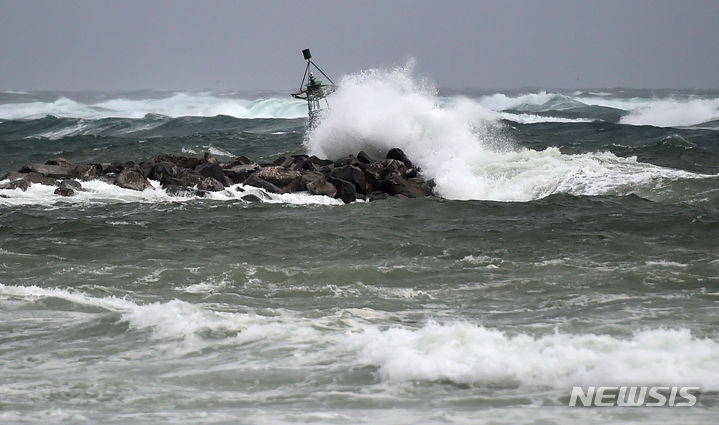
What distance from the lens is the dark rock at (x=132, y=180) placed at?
64.3 ft

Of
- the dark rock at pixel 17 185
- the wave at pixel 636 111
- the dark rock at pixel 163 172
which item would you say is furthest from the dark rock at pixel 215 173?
the wave at pixel 636 111

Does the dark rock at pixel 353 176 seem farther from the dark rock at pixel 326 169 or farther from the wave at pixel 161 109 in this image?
the wave at pixel 161 109

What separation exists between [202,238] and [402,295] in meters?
4.81

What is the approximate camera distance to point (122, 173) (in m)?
20.2

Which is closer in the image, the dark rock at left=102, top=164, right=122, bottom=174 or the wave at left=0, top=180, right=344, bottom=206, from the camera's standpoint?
the wave at left=0, top=180, right=344, bottom=206

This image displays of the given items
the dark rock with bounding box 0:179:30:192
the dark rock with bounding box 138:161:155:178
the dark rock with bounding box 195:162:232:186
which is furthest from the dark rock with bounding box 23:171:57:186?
the dark rock with bounding box 195:162:232:186

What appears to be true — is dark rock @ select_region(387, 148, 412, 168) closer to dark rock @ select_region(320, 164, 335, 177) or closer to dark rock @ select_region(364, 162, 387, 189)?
dark rock @ select_region(364, 162, 387, 189)

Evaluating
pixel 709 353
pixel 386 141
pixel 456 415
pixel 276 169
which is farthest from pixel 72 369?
pixel 386 141

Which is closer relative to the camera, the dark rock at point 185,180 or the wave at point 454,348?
the wave at point 454,348

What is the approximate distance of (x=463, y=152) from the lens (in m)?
23.3

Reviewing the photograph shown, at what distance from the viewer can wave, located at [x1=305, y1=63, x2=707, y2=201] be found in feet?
66.7

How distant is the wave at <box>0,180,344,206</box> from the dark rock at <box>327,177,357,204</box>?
0.15 meters

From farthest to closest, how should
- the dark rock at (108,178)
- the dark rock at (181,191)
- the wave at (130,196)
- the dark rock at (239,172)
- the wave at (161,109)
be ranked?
the wave at (161,109) → the dark rock at (239,172) → the dark rock at (108,178) → the dark rock at (181,191) → the wave at (130,196)

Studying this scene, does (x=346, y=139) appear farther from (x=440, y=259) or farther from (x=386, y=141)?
(x=440, y=259)
